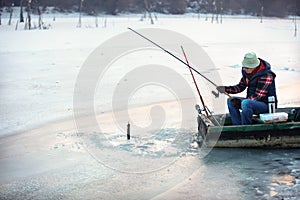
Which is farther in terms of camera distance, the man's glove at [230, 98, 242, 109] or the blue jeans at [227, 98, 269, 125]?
the man's glove at [230, 98, 242, 109]

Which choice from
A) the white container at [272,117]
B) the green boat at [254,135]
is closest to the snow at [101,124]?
the green boat at [254,135]

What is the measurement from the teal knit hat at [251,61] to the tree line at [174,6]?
35263mm

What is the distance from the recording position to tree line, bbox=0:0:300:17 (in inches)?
1635

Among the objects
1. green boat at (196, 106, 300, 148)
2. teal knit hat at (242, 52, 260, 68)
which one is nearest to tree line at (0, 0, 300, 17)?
teal knit hat at (242, 52, 260, 68)

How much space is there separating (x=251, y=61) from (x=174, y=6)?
4149cm

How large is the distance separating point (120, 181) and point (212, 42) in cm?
1387

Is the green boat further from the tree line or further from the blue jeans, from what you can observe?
the tree line

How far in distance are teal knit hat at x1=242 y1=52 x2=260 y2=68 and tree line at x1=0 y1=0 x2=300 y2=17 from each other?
3526cm

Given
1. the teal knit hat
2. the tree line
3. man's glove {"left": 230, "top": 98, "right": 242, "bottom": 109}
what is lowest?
man's glove {"left": 230, "top": 98, "right": 242, "bottom": 109}

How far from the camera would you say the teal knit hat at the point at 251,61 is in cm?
545

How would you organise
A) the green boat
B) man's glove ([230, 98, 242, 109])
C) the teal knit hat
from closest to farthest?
1. the green boat
2. the teal knit hat
3. man's glove ([230, 98, 242, 109])

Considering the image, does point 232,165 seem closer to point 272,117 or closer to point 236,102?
point 272,117

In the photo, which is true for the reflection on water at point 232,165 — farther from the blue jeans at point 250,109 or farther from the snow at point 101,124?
the blue jeans at point 250,109

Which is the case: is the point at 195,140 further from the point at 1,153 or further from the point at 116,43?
the point at 116,43
